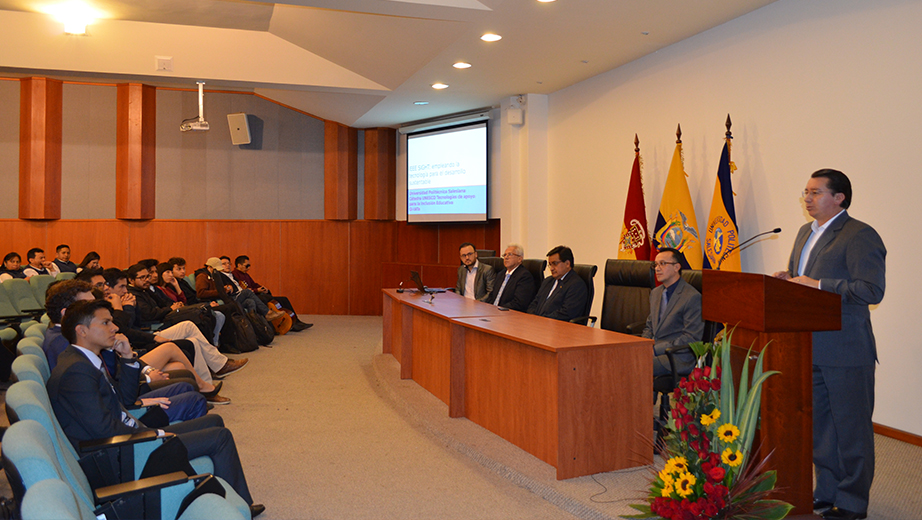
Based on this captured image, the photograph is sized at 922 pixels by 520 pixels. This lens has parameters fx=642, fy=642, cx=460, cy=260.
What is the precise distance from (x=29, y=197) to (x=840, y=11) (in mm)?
11094

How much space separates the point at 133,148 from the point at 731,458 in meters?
10.7

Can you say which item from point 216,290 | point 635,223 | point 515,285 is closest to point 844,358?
point 515,285

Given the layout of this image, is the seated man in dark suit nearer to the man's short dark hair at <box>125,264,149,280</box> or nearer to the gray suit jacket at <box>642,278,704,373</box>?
the gray suit jacket at <box>642,278,704,373</box>

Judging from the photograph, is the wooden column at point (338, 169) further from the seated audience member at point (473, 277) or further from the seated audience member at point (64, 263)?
the seated audience member at point (473, 277)

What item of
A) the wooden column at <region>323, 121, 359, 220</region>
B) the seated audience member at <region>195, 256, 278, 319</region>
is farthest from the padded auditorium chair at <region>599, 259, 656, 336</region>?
the wooden column at <region>323, 121, 359, 220</region>

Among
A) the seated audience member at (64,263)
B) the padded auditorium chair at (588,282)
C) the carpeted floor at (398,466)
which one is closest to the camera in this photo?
the carpeted floor at (398,466)

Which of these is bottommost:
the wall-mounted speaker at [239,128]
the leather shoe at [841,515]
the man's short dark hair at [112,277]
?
the leather shoe at [841,515]

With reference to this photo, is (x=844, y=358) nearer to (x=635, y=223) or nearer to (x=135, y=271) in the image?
(x=635, y=223)

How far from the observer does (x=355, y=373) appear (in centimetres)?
659

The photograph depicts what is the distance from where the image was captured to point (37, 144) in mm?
10195

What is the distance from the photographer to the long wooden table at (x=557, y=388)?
3.32 m

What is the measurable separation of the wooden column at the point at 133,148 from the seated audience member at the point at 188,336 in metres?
4.51

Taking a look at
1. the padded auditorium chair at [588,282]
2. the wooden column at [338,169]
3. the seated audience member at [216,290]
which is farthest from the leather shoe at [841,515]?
the wooden column at [338,169]

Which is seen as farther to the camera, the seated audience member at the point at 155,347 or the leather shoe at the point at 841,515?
the seated audience member at the point at 155,347
